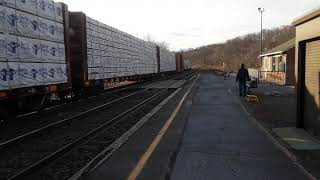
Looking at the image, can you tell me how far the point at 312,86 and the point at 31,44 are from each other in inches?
325

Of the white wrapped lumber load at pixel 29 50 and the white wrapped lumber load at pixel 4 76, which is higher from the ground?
the white wrapped lumber load at pixel 29 50

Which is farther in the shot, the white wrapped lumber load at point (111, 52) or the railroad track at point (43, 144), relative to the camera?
the white wrapped lumber load at point (111, 52)

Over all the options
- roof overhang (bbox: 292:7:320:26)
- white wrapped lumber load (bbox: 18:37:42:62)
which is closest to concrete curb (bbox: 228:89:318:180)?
roof overhang (bbox: 292:7:320:26)

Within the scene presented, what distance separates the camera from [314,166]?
6797 millimetres

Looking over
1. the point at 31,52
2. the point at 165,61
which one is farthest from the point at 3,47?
the point at 165,61

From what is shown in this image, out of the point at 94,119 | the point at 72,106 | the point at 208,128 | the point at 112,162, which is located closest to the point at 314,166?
the point at 112,162

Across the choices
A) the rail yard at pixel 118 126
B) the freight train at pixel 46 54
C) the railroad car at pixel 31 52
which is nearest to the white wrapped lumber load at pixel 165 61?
the freight train at pixel 46 54

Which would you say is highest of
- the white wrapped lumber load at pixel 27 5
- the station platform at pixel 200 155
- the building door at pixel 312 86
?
the white wrapped lumber load at pixel 27 5

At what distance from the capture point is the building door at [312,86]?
9.45 metres

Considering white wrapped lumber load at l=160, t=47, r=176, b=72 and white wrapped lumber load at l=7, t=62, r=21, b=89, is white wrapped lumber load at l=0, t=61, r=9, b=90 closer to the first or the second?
white wrapped lumber load at l=7, t=62, r=21, b=89

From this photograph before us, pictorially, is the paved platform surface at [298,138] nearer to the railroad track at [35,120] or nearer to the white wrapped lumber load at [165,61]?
the railroad track at [35,120]

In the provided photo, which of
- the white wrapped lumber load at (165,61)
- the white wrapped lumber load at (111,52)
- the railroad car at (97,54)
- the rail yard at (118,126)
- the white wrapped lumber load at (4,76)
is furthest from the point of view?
the white wrapped lumber load at (165,61)

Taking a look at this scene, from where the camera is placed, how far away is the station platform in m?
6.33

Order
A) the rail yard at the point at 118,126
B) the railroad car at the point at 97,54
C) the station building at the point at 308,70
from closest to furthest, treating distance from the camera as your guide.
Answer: the rail yard at the point at 118,126
the station building at the point at 308,70
the railroad car at the point at 97,54
